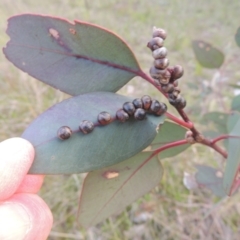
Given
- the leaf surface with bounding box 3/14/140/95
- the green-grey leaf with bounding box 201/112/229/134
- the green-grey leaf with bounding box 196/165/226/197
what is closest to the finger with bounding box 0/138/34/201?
the leaf surface with bounding box 3/14/140/95

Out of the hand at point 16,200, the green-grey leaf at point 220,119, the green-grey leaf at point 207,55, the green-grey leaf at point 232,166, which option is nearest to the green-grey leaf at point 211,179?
the green-grey leaf at point 220,119

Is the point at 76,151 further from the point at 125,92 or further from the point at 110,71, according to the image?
the point at 125,92

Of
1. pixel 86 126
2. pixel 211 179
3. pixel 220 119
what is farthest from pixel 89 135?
pixel 220 119

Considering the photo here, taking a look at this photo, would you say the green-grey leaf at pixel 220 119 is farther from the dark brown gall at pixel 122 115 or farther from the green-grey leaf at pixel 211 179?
the dark brown gall at pixel 122 115

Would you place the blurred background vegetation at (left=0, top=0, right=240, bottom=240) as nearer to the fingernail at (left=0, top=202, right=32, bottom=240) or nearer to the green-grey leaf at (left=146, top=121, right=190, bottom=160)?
the green-grey leaf at (left=146, top=121, right=190, bottom=160)

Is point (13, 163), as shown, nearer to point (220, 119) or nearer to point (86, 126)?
point (86, 126)

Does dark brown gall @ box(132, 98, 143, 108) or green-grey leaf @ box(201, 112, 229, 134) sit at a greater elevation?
dark brown gall @ box(132, 98, 143, 108)

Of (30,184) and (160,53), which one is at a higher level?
(160,53)

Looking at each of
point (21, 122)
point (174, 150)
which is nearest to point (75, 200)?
point (21, 122)
